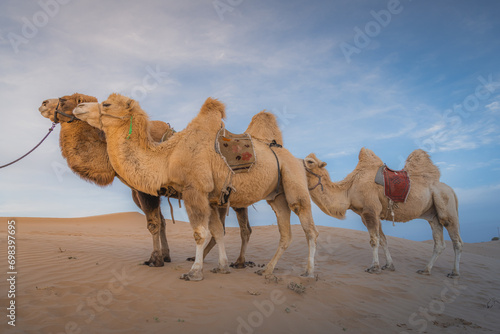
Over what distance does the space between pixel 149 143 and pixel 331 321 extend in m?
4.16

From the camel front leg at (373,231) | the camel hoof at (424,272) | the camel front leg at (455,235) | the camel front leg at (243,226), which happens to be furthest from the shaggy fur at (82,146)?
the camel front leg at (455,235)

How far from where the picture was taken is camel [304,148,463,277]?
873 cm

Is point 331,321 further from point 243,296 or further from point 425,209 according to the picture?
point 425,209

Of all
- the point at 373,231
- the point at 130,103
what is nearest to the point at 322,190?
the point at 373,231

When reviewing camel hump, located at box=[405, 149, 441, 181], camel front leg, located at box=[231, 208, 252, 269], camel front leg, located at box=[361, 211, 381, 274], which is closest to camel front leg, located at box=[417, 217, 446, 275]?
camel hump, located at box=[405, 149, 441, 181]

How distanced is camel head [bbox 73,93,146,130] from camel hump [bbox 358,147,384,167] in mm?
6549

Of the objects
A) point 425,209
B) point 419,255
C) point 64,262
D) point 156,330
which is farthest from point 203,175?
point 419,255

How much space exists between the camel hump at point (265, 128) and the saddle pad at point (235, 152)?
2.83 ft

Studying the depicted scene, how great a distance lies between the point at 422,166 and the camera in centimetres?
1000

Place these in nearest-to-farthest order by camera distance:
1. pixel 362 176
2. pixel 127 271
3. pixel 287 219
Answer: pixel 127 271, pixel 287 219, pixel 362 176

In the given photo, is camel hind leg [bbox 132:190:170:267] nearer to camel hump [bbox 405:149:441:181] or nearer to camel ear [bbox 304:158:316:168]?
camel ear [bbox 304:158:316:168]

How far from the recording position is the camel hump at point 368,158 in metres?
9.82

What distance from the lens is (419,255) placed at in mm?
12219

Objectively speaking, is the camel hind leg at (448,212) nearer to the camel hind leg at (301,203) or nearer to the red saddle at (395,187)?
the red saddle at (395,187)
